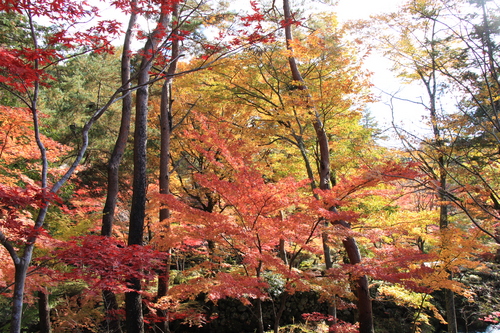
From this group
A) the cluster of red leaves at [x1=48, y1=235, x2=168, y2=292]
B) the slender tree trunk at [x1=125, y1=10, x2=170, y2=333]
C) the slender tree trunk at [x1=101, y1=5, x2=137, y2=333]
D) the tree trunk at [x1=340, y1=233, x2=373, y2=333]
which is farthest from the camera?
the slender tree trunk at [x1=101, y1=5, x2=137, y2=333]

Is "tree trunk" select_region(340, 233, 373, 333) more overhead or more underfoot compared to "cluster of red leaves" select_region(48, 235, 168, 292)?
more underfoot

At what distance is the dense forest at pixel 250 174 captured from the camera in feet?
13.8

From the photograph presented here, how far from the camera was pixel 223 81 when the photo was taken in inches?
313

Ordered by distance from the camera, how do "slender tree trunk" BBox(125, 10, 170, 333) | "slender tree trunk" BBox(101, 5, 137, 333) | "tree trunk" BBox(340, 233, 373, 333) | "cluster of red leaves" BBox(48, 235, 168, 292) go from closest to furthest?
"cluster of red leaves" BBox(48, 235, 168, 292) → "slender tree trunk" BBox(125, 10, 170, 333) → "tree trunk" BBox(340, 233, 373, 333) → "slender tree trunk" BBox(101, 5, 137, 333)

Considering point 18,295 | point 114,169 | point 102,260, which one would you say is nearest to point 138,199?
point 114,169

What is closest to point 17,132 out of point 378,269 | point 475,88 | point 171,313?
point 171,313

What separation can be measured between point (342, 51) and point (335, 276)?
14.9 feet

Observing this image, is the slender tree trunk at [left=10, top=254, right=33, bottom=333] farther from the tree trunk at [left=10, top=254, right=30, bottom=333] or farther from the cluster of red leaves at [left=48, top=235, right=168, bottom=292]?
the cluster of red leaves at [left=48, top=235, right=168, bottom=292]

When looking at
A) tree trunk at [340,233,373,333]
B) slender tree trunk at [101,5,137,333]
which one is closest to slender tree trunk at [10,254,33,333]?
slender tree trunk at [101,5,137,333]

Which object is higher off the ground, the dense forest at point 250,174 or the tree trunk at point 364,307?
the dense forest at point 250,174

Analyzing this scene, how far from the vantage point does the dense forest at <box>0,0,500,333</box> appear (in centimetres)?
420

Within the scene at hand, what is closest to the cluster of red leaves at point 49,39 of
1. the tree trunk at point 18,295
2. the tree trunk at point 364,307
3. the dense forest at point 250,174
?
the dense forest at point 250,174

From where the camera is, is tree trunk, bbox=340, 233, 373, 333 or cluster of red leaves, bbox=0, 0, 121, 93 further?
tree trunk, bbox=340, 233, 373, 333

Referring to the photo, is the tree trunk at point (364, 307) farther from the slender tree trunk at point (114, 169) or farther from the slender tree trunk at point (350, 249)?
the slender tree trunk at point (114, 169)
